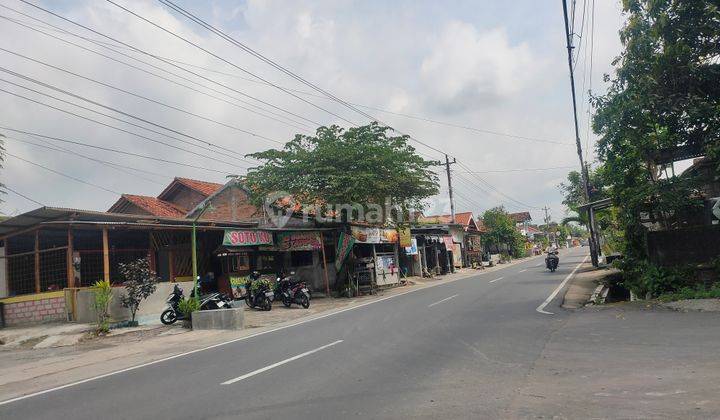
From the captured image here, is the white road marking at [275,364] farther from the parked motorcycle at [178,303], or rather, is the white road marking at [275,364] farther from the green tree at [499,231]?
the green tree at [499,231]

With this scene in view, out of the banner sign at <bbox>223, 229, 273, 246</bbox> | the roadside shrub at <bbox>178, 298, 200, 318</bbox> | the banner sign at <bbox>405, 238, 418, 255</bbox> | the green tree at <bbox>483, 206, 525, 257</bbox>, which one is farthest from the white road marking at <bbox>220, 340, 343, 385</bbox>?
the green tree at <bbox>483, 206, 525, 257</bbox>

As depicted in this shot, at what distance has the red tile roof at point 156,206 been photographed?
101 feet

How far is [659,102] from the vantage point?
43.3 ft

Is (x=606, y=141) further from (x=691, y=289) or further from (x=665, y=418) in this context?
(x=665, y=418)

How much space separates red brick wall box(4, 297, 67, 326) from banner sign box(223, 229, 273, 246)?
600 cm

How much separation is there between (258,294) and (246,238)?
3250 millimetres

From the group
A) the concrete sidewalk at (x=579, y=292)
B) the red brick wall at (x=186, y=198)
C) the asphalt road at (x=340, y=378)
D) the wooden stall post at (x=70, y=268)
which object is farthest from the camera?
the red brick wall at (x=186, y=198)

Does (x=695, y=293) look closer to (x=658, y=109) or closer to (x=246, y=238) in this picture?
(x=658, y=109)

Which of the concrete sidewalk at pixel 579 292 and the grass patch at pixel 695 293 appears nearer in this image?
the grass patch at pixel 695 293

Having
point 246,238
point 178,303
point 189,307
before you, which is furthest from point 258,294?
point 189,307

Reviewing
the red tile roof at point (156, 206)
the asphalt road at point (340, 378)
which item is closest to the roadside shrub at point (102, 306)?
the asphalt road at point (340, 378)

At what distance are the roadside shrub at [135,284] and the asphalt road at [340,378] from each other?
5.63 meters

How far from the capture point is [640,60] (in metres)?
13.3

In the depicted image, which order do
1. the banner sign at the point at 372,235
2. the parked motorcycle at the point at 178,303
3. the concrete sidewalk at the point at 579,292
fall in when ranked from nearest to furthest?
1. the concrete sidewalk at the point at 579,292
2. the parked motorcycle at the point at 178,303
3. the banner sign at the point at 372,235
